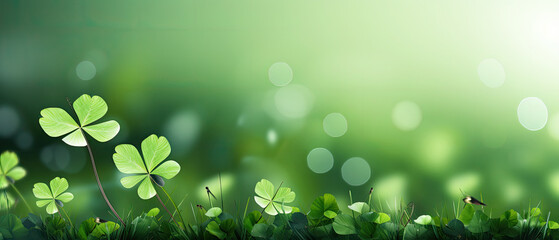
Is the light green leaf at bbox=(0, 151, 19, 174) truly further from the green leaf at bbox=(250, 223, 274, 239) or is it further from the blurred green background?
the green leaf at bbox=(250, 223, 274, 239)

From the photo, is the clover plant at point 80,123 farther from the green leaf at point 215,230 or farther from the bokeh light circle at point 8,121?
the green leaf at point 215,230

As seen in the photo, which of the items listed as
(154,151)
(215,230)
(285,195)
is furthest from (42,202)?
(285,195)

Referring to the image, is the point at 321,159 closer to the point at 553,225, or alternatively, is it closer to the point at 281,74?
the point at 281,74

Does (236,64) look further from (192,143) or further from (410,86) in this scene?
(410,86)

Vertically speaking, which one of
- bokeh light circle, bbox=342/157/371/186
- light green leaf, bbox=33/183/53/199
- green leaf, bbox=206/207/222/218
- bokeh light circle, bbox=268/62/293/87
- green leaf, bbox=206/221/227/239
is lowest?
green leaf, bbox=206/221/227/239

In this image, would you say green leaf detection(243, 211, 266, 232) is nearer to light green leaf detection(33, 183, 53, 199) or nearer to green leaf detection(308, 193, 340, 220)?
green leaf detection(308, 193, 340, 220)

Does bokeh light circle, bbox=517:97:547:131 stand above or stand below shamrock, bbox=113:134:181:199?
above

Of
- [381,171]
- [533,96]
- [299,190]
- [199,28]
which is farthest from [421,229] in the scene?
[199,28]

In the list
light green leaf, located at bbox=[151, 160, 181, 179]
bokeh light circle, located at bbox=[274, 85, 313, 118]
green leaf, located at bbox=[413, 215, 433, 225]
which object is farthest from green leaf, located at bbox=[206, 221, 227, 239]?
green leaf, located at bbox=[413, 215, 433, 225]
